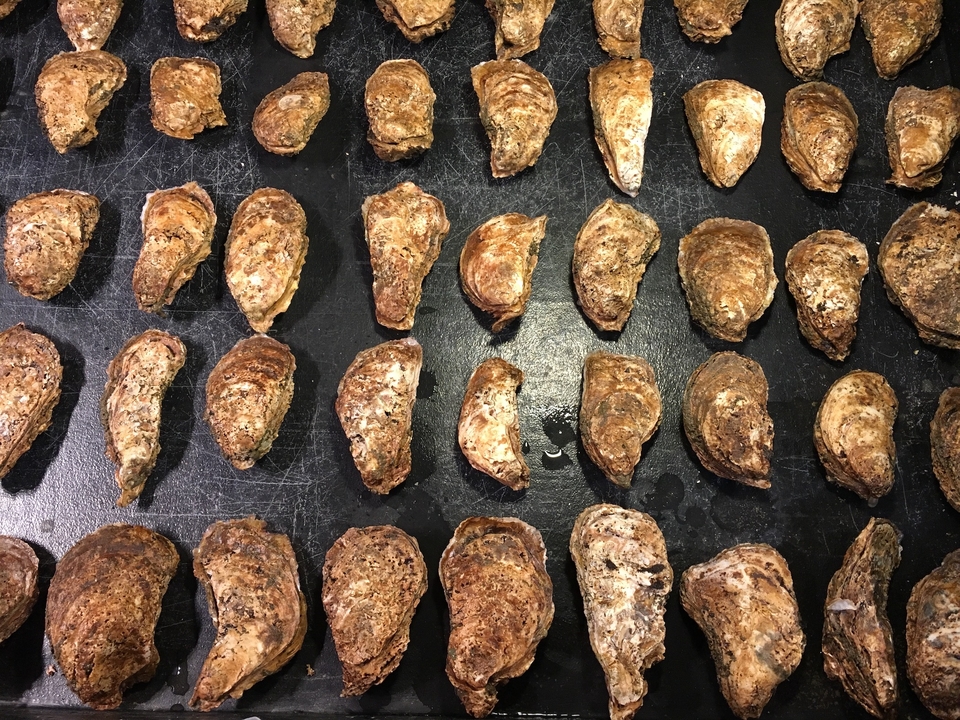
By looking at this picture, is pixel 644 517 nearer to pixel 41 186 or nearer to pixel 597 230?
pixel 597 230

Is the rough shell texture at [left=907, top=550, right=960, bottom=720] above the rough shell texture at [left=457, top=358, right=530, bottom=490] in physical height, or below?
below

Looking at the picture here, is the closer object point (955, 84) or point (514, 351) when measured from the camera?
point (514, 351)

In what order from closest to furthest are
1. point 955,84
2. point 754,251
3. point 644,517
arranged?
point 644,517, point 754,251, point 955,84

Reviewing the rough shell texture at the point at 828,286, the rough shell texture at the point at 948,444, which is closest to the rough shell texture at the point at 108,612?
the rough shell texture at the point at 828,286

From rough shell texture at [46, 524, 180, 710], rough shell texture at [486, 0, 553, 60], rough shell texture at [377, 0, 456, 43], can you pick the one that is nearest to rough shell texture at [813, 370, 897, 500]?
rough shell texture at [486, 0, 553, 60]

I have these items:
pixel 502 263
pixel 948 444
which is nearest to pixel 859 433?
pixel 948 444

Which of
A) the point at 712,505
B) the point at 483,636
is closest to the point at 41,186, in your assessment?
the point at 483,636

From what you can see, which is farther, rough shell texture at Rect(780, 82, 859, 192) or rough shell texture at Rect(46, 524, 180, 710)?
rough shell texture at Rect(780, 82, 859, 192)

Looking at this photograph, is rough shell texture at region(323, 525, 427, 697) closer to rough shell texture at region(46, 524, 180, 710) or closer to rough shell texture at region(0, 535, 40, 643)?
rough shell texture at region(46, 524, 180, 710)
